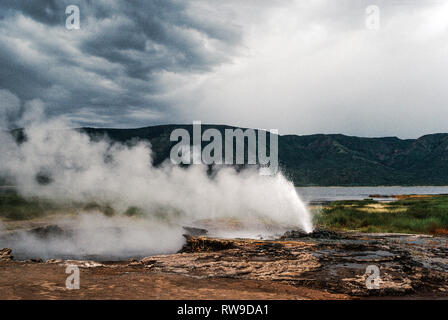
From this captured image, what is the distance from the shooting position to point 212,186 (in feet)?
149

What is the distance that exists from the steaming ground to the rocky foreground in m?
7.39

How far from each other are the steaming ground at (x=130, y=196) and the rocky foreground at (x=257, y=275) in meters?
7.39

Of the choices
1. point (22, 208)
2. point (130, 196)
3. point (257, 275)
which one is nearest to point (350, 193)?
point (130, 196)

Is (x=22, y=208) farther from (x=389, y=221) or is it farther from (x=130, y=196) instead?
(x=389, y=221)

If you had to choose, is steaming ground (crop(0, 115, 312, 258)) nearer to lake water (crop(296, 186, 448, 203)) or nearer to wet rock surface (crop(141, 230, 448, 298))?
wet rock surface (crop(141, 230, 448, 298))

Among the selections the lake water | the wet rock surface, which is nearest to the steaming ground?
the wet rock surface

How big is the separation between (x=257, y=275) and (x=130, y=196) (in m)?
32.3

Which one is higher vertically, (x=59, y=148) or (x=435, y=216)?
(x=59, y=148)

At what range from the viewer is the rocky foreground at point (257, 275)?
936 cm

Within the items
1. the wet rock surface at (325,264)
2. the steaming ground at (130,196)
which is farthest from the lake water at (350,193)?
the wet rock surface at (325,264)
